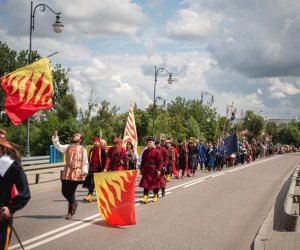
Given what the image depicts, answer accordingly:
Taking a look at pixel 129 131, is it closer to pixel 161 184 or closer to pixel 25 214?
pixel 161 184

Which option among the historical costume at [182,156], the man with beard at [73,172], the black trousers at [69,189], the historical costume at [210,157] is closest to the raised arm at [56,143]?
the man with beard at [73,172]

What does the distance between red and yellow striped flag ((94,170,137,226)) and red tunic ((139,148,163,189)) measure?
2.74 meters

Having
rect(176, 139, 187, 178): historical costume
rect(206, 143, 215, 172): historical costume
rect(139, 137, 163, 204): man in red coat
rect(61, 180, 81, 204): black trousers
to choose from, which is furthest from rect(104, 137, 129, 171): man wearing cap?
rect(206, 143, 215, 172): historical costume

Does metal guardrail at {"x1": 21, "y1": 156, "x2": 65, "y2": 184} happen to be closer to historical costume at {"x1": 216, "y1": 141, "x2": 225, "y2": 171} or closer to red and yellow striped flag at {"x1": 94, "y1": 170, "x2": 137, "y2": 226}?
historical costume at {"x1": 216, "y1": 141, "x2": 225, "y2": 171}

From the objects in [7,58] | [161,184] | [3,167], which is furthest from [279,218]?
[7,58]

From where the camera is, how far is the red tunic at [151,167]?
1245 cm

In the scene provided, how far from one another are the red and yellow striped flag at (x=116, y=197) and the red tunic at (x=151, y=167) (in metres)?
2.74

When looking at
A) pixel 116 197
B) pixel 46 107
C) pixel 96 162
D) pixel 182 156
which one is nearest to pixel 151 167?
pixel 96 162

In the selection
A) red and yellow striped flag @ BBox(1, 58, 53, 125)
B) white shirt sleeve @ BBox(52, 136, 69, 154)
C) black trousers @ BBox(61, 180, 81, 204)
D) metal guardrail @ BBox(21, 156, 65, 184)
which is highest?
red and yellow striped flag @ BBox(1, 58, 53, 125)

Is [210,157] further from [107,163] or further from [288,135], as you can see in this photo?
[288,135]

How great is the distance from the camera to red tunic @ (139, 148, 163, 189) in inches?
490

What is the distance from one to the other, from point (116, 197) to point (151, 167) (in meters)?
3.21

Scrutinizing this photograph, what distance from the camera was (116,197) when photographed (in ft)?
30.9

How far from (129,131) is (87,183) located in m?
7.92
